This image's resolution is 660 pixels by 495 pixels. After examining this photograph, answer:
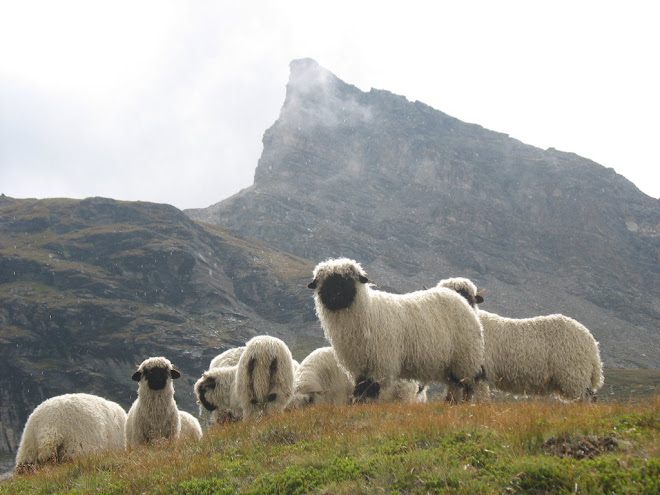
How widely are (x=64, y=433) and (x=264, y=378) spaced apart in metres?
4.90

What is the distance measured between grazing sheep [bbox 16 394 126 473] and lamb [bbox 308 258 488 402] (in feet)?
20.2

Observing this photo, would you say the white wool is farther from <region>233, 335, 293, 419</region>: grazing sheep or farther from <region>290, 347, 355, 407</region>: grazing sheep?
<region>233, 335, 293, 419</region>: grazing sheep

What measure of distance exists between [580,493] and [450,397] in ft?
24.2

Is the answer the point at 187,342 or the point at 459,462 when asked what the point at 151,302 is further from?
the point at 459,462

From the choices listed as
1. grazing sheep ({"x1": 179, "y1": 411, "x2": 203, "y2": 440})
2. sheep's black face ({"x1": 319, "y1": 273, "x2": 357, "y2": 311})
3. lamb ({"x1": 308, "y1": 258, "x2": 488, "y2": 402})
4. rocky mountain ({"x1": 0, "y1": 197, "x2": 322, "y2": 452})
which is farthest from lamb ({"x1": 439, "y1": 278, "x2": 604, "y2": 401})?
rocky mountain ({"x1": 0, "y1": 197, "x2": 322, "y2": 452})

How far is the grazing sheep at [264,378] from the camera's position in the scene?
1237cm

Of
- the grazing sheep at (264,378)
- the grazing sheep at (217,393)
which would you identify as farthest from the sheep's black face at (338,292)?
the grazing sheep at (217,393)

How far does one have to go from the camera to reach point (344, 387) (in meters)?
15.2

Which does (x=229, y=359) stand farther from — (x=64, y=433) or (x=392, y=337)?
(x=392, y=337)

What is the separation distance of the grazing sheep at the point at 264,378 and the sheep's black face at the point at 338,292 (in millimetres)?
1951

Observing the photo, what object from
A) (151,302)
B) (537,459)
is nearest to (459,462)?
(537,459)

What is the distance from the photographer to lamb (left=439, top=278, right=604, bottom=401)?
44.4 ft

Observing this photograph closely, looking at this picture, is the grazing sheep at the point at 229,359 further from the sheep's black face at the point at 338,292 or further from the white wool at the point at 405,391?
the sheep's black face at the point at 338,292

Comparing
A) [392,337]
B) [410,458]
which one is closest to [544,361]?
[392,337]
